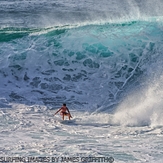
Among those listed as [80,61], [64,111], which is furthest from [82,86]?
[64,111]

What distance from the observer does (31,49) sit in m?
19.4

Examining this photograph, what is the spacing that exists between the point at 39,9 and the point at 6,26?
4046 millimetres

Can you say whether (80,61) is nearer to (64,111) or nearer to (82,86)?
(82,86)

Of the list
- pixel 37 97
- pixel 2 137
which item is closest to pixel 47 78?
pixel 37 97

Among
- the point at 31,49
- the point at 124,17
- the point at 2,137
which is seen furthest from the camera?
the point at 124,17

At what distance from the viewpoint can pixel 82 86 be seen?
17438mm

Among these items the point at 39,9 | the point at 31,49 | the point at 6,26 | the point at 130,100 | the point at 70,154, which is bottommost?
the point at 70,154

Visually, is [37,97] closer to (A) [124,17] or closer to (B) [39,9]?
(A) [124,17]

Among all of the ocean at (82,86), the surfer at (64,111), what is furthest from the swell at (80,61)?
the surfer at (64,111)

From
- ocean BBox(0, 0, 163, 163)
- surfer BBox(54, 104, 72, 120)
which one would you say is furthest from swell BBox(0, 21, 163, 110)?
surfer BBox(54, 104, 72, 120)

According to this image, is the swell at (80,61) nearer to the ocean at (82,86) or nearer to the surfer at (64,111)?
the ocean at (82,86)

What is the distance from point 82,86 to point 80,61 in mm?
1806

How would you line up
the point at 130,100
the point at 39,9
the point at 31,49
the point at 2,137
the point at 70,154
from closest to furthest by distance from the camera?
1. the point at 70,154
2. the point at 2,137
3. the point at 130,100
4. the point at 31,49
5. the point at 39,9

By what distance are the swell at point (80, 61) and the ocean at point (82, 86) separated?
0.13ft
